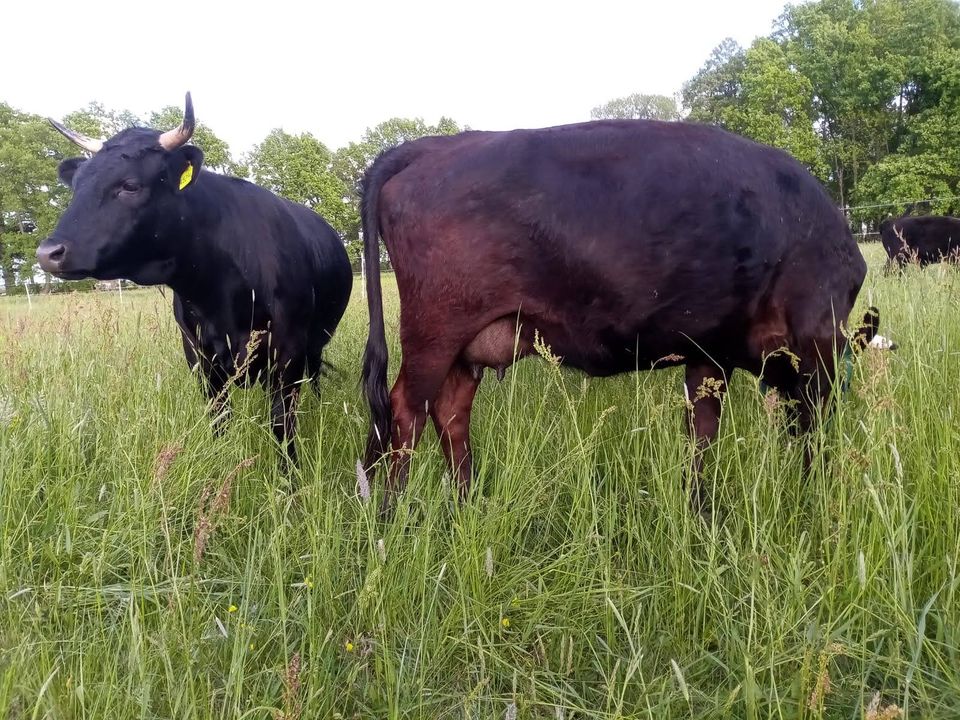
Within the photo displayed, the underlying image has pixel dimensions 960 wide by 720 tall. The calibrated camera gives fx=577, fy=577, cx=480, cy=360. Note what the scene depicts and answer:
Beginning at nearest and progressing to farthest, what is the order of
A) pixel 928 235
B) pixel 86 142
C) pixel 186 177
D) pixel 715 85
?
pixel 186 177, pixel 86 142, pixel 928 235, pixel 715 85

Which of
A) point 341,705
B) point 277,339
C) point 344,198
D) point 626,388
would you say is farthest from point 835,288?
point 344,198

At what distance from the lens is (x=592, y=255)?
2588mm

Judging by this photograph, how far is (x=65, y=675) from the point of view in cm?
138

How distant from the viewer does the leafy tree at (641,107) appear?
5819 cm

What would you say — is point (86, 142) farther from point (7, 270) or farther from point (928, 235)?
point (7, 270)

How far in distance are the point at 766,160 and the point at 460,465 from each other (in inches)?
84.9

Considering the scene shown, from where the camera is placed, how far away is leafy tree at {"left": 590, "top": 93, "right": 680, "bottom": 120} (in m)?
58.2

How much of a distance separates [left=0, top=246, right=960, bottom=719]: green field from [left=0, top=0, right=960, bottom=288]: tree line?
30368 mm

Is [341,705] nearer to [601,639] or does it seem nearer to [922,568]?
[601,639]

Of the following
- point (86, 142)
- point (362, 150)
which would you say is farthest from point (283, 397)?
point (362, 150)

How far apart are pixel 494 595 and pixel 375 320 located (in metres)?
1.51

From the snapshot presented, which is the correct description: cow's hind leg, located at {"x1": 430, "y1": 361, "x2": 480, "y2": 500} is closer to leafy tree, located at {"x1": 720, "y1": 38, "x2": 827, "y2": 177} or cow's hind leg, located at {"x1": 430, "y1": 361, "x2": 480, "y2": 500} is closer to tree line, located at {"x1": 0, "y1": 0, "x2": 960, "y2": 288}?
tree line, located at {"x1": 0, "y1": 0, "x2": 960, "y2": 288}

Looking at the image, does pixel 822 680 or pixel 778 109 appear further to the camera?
pixel 778 109

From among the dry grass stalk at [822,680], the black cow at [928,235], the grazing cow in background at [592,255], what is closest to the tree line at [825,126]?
the black cow at [928,235]
